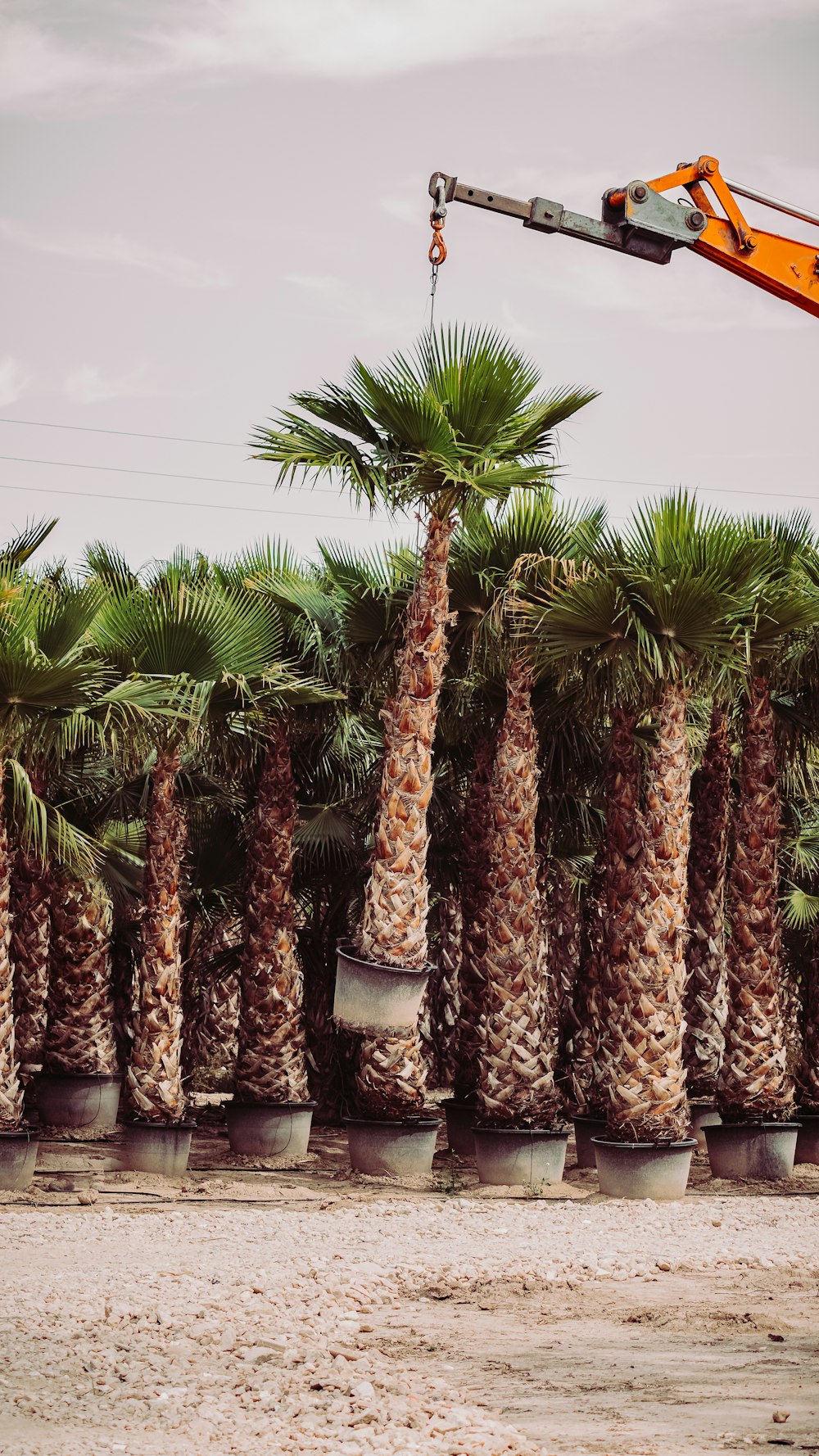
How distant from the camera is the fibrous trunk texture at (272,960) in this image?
13328 mm

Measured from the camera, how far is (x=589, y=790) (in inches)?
619

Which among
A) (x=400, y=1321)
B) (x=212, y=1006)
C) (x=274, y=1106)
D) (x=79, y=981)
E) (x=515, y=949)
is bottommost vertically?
(x=212, y=1006)

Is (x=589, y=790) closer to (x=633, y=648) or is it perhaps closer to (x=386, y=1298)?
(x=633, y=648)

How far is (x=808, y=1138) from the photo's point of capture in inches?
535

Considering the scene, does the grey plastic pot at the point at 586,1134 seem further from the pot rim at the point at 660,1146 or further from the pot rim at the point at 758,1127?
the pot rim at the point at 660,1146

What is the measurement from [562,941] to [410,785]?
786cm

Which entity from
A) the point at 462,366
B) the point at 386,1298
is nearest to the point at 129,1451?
the point at 386,1298

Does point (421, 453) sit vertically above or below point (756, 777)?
above

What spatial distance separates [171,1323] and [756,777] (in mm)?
7812

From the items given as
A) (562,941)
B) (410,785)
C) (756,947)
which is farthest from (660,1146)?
(562,941)

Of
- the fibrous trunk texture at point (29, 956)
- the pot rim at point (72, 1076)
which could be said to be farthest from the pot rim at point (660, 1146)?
the fibrous trunk texture at point (29, 956)

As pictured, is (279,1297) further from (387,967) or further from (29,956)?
(29,956)

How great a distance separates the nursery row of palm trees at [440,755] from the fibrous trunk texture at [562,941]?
1768 mm

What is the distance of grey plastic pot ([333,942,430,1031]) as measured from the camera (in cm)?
1111
